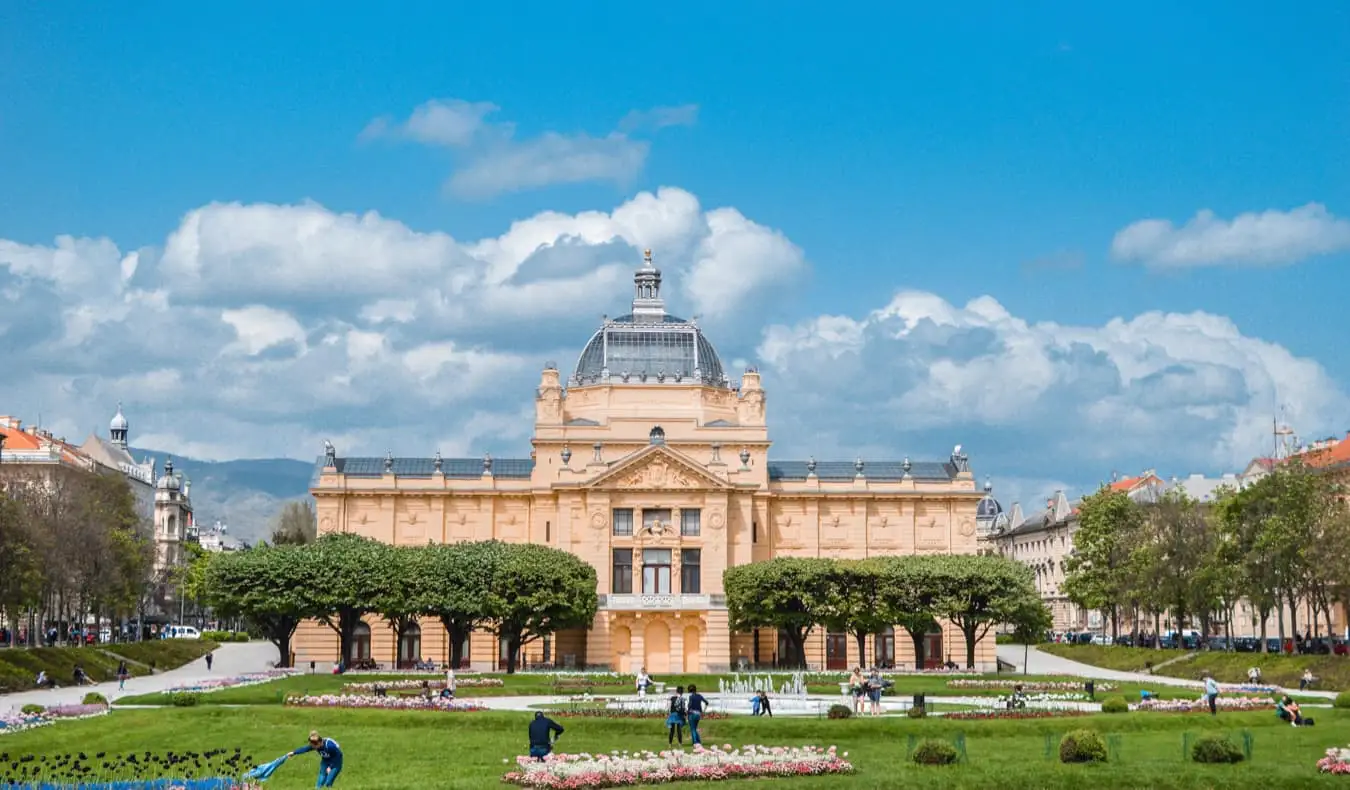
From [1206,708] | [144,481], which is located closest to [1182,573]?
[1206,708]

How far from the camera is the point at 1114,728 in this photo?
54406 mm

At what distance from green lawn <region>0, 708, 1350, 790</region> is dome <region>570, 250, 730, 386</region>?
59.8m

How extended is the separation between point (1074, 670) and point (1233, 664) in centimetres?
1258

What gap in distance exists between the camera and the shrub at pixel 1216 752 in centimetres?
4244

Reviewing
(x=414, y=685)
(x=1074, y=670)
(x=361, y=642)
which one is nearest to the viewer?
(x=414, y=685)

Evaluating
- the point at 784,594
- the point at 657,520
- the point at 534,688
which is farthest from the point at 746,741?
the point at 657,520

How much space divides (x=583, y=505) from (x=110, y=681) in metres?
32.6

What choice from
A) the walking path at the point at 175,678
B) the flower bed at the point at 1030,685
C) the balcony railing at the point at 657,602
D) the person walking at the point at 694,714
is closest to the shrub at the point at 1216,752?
the person walking at the point at 694,714

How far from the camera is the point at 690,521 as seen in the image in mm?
108250

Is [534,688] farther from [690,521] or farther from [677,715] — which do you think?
[690,521]

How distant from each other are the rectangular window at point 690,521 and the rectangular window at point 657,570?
6.06ft

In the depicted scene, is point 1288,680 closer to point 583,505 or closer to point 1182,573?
point 1182,573

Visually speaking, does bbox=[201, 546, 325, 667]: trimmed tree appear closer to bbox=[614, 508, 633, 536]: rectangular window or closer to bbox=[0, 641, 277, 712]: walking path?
bbox=[0, 641, 277, 712]: walking path

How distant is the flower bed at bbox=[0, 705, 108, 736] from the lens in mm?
53378
